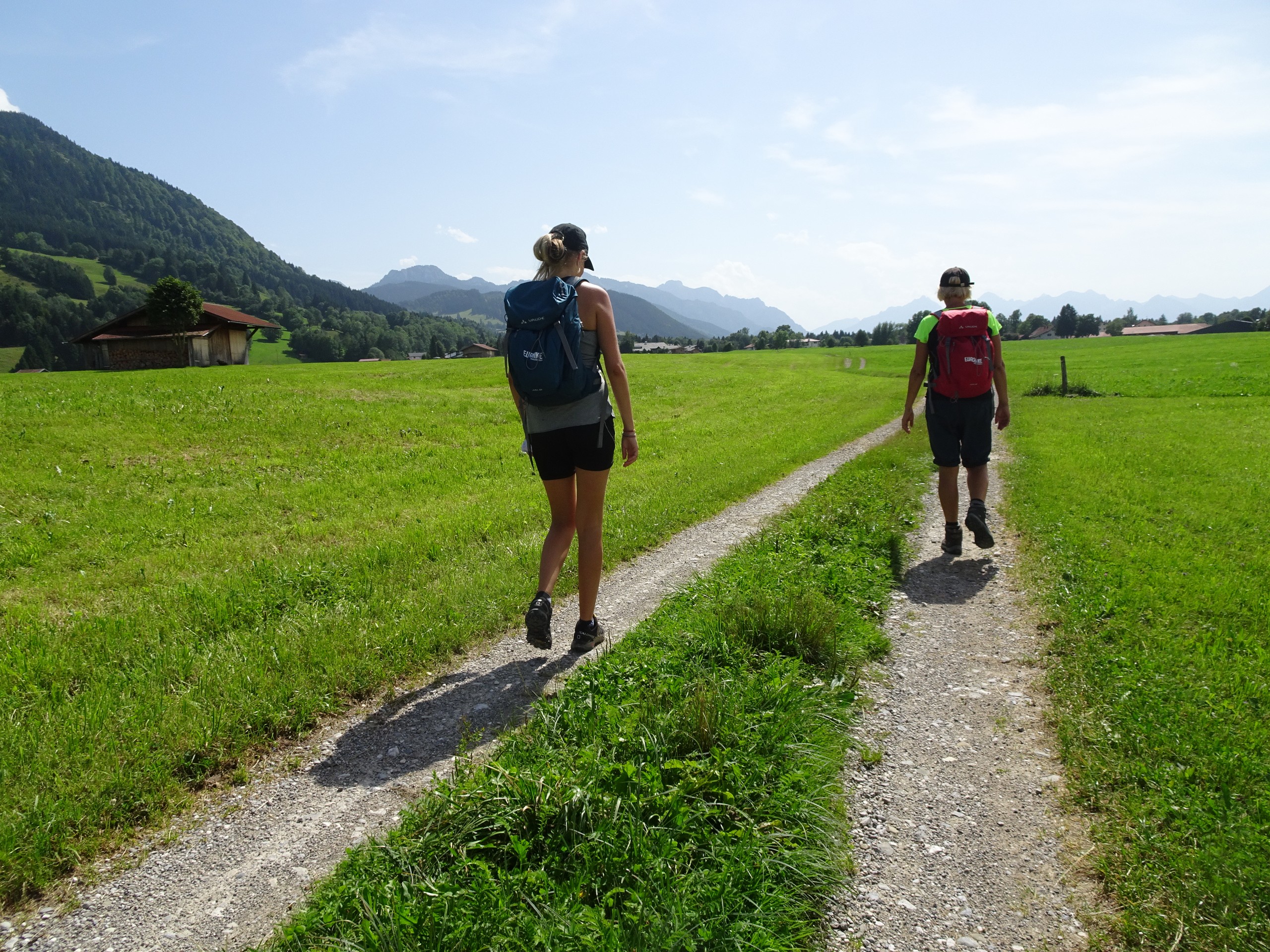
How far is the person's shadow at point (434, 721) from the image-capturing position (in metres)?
3.96

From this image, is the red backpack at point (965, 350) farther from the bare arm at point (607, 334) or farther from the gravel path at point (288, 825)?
the gravel path at point (288, 825)

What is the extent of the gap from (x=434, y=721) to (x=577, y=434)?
212 cm

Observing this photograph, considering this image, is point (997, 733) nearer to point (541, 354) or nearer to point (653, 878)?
point (653, 878)

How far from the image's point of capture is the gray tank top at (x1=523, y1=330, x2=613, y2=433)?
4.97m

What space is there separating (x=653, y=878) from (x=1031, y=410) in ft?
89.5

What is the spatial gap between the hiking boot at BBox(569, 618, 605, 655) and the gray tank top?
5.17 ft

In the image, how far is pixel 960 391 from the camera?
780 centimetres

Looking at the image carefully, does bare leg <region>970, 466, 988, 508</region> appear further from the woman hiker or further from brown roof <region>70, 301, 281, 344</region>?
brown roof <region>70, 301, 281, 344</region>

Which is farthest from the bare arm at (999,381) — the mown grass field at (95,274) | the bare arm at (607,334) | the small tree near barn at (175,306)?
the mown grass field at (95,274)

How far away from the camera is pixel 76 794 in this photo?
11.4 ft

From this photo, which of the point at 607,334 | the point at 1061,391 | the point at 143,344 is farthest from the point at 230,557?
the point at 143,344

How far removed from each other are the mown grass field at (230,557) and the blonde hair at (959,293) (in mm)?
4295


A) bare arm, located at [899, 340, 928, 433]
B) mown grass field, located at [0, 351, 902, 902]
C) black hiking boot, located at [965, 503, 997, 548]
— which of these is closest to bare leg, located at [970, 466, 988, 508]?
black hiking boot, located at [965, 503, 997, 548]

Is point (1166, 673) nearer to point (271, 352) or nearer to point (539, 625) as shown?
point (539, 625)
